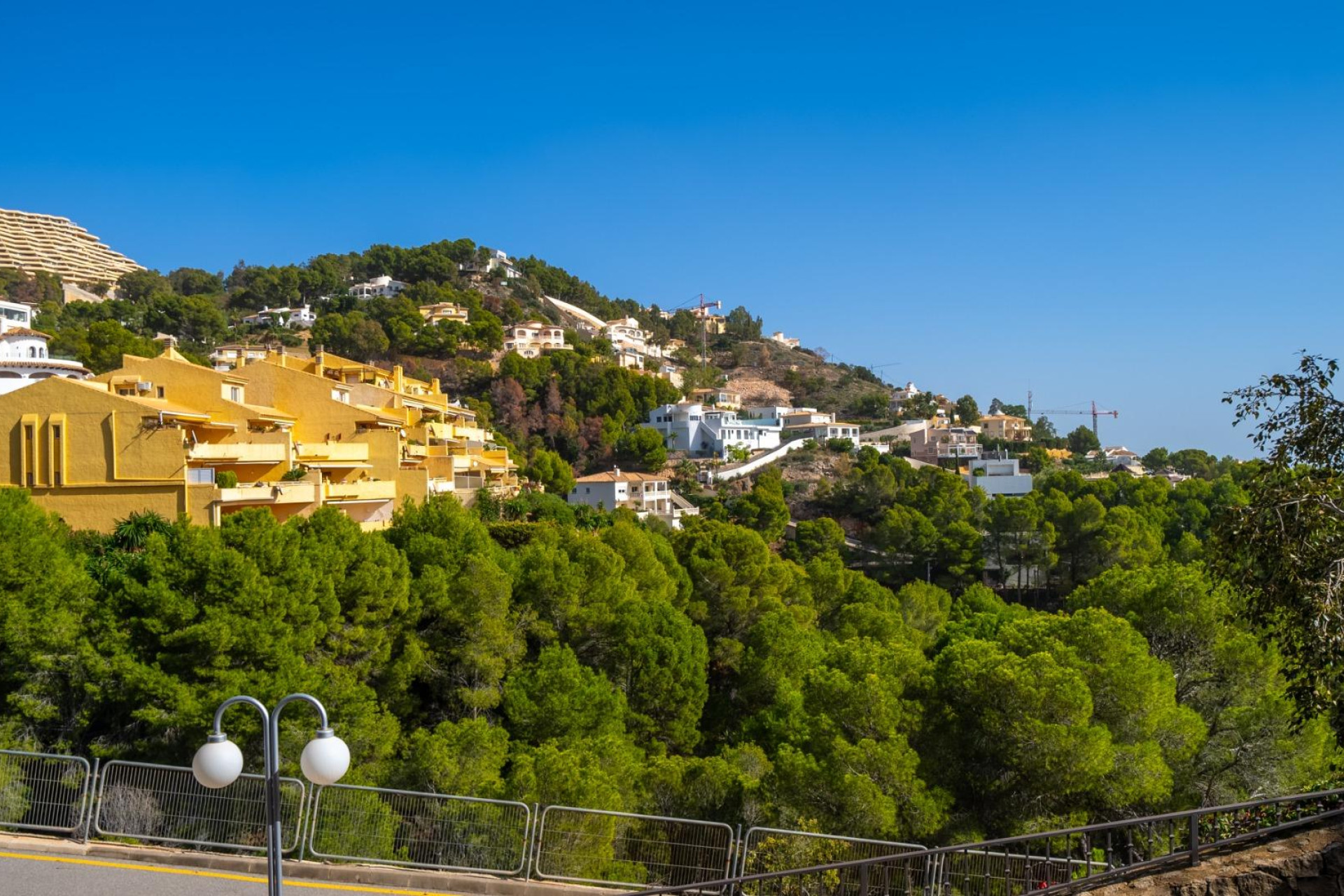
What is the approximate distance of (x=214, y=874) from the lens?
10.1 m

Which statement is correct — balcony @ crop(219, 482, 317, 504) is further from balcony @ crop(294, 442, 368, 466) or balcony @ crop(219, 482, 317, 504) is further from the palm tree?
balcony @ crop(294, 442, 368, 466)

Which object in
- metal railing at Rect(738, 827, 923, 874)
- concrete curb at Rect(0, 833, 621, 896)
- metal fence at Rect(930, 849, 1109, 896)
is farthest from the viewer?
metal railing at Rect(738, 827, 923, 874)

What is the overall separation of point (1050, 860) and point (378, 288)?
325 ft

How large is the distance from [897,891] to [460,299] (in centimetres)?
8563

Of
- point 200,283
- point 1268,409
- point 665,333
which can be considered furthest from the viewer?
point 665,333

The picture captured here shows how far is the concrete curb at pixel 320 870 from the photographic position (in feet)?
32.8

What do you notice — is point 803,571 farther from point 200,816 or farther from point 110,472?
point 200,816

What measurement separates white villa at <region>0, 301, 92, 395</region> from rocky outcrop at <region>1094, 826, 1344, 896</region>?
40.3m

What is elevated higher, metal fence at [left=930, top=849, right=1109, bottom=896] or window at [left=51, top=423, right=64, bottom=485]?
window at [left=51, top=423, right=64, bottom=485]

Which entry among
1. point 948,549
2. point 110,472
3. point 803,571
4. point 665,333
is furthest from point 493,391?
point 665,333

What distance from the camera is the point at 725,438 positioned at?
265ft

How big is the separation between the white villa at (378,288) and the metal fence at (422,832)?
296 feet

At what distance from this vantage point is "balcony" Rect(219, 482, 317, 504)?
83.1ft

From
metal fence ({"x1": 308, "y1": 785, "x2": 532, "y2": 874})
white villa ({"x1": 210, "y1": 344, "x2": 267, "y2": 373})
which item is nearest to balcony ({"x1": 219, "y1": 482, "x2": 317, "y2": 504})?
metal fence ({"x1": 308, "y1": 785, "x2": 532, "y2": 874})
